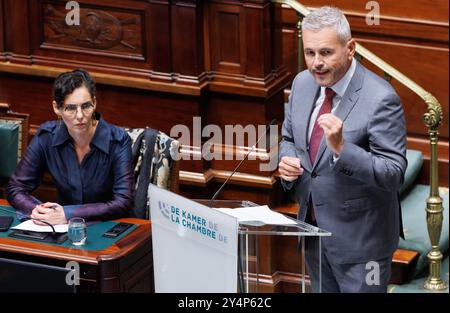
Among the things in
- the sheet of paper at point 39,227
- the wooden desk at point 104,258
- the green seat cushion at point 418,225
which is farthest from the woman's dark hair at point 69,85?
the green seat cushion at point 418,225

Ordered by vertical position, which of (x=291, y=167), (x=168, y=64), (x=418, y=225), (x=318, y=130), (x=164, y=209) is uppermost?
(x=168, y=64)

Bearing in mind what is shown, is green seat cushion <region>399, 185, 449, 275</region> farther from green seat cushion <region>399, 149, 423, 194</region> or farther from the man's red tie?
the man's red tie

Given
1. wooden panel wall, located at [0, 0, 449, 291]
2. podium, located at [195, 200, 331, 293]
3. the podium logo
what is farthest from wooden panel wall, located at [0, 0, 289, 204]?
the podium logo

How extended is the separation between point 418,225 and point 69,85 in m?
2.14

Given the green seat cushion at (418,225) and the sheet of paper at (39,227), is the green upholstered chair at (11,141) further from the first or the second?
the green seat cushion at (418,225)

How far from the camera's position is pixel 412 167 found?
21.3 feet

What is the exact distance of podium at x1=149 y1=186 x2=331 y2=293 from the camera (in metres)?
3.69

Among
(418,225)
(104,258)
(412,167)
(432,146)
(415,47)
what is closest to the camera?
(104,258)

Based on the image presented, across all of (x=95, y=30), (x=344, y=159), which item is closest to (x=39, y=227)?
(x=95, y=30)

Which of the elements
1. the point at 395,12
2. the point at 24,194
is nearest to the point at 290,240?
the point at 24,194

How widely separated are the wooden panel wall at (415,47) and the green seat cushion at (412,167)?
92 millimetres

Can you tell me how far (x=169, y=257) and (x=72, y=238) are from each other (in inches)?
36.9

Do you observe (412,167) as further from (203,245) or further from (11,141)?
(203,245)

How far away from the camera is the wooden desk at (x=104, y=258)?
4637mm
